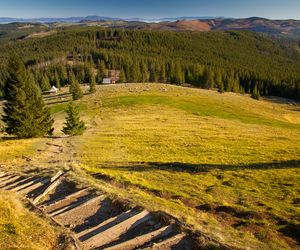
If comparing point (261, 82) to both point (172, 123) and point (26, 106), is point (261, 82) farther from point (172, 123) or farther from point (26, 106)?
point (26, 106)

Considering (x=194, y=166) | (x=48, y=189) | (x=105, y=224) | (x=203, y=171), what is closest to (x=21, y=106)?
(x=48, y=189)

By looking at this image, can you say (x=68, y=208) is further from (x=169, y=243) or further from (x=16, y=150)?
(x=16, y=150)

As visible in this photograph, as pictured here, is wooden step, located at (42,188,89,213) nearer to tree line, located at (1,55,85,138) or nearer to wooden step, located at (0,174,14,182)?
wooden step, located at (0,174,14,182)

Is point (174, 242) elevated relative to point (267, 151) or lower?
elevated

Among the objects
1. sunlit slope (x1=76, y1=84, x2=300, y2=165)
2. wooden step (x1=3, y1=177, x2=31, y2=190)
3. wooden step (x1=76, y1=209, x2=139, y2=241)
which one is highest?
wooden step (x1=76, y1=209, x2=139, y2=241)

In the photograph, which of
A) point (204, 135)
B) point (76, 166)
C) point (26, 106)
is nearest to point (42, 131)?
point (26, 106)

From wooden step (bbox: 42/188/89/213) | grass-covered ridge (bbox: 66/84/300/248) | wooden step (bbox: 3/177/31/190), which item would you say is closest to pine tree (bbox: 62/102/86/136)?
grass-covered ridge (bbox: 66/84/300/248)
